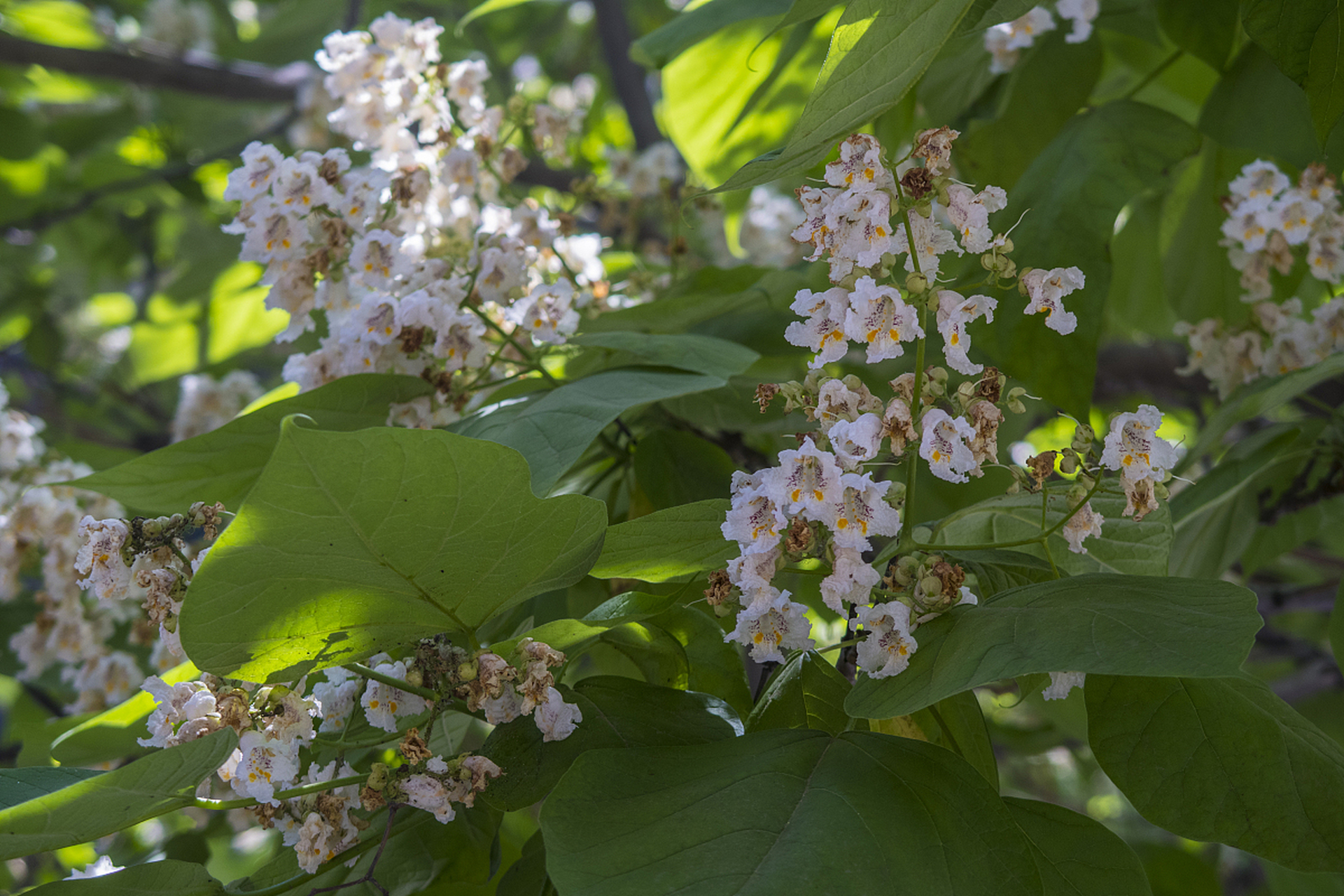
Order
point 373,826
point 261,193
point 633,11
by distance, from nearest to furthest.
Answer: point 373,826, point 261,193, point 633,11

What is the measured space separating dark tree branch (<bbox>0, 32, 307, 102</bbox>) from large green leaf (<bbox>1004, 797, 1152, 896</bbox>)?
1.76 meters

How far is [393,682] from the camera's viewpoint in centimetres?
54

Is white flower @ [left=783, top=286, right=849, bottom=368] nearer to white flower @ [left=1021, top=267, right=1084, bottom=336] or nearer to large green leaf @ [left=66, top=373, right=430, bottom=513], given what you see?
white flower @ [left=1021, top=267, right=1084, bottom=336]

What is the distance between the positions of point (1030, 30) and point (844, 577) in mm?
684

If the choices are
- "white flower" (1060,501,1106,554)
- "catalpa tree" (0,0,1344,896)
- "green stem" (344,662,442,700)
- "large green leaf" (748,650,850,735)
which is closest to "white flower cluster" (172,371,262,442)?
"catalpa tree" (0,0,1344,896)

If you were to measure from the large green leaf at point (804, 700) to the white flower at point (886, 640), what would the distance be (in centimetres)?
7

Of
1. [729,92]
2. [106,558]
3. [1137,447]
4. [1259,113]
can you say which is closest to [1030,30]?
[1259,113]

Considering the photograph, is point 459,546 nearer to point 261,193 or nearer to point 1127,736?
point 1127,736

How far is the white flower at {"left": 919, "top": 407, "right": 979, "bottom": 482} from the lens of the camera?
19.7 inches

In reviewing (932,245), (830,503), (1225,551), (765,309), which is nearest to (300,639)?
(830,503)

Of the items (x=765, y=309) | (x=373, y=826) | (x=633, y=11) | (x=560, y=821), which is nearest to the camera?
(x=560, y=821)

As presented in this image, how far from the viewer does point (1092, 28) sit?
3.12 feet

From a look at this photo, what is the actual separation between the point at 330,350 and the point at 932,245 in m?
0.51

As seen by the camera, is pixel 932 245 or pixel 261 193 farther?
pixel 261 193
